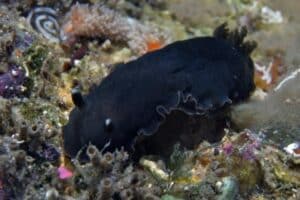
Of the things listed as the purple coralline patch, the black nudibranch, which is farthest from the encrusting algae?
the black nudibranch

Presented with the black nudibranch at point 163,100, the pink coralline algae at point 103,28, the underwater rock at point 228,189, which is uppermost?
the pink coralline algae at point 103,28

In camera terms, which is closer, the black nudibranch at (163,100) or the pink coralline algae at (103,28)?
the black nudibranch at (163,100)

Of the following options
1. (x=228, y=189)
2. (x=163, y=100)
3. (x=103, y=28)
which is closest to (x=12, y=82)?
(x=163, y=100)

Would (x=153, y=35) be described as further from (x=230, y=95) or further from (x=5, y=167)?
(x=5, y=167)

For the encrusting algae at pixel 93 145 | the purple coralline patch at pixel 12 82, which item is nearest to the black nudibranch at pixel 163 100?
the encrusting algae at pixel 93 145

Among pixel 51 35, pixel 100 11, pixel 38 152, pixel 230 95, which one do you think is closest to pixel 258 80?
pixel 230 95

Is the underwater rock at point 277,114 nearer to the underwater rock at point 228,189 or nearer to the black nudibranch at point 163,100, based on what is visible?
the black nudibranch at point 163,100

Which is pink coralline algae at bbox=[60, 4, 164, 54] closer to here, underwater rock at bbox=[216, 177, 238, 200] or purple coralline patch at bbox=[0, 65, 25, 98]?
purple coralline patch at bbox=[0, 65, 25, 98]
